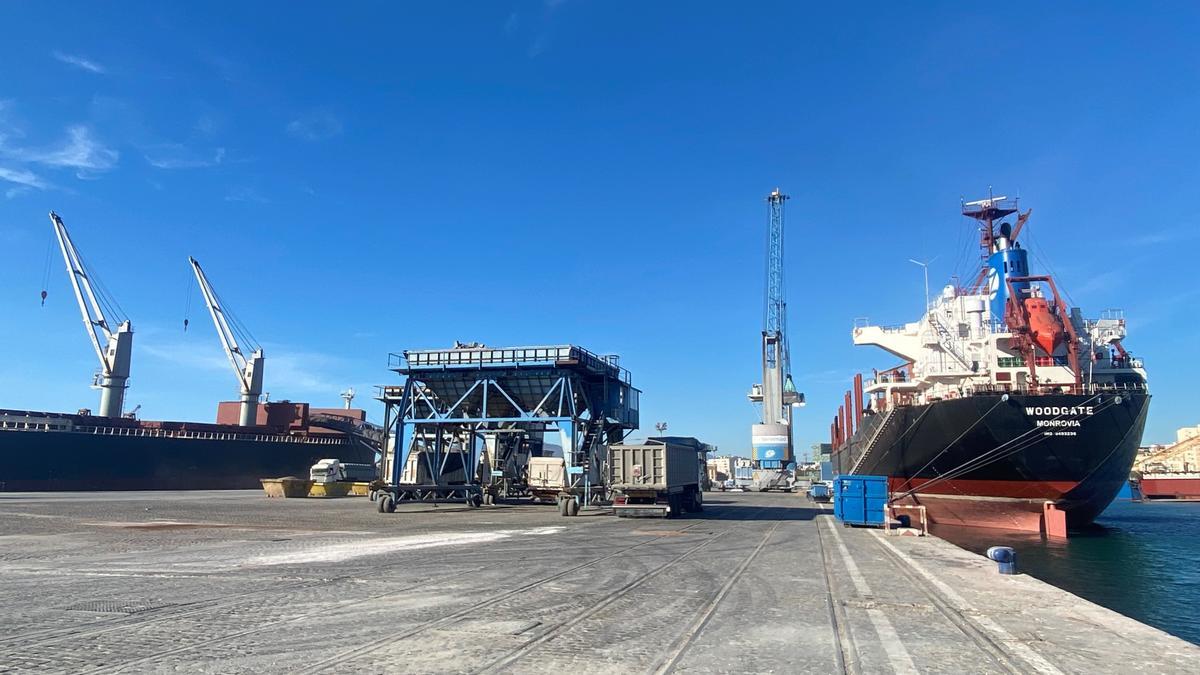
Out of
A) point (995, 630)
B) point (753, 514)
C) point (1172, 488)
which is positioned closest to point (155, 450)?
point (753, 514)

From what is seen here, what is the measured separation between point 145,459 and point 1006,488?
72.6 m

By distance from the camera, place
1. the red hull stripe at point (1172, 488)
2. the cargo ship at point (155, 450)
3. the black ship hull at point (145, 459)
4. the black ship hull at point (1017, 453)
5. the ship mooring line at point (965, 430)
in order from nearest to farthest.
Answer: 1. the black ship hull at point (1017, 453)
2. the ship mooring line at point (965, 430)
3. the black ship hull at point (145, 459)
4. the cargo ship at point (155, 450)
5. the red hull stripe at point (1172, 488)

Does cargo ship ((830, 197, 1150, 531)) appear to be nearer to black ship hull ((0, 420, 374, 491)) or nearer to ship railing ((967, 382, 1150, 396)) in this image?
ship railing ((967, 382, 1150, 396))

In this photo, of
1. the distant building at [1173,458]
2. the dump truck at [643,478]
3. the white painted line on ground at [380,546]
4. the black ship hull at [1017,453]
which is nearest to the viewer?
the white painted line on ground at [380,546]

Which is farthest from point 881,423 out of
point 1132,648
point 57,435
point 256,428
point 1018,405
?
point 256,428

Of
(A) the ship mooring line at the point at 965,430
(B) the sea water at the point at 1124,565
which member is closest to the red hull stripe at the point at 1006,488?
(A) the ship mooring line at the point at 965,430

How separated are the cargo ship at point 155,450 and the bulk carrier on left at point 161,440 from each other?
0.09 meters

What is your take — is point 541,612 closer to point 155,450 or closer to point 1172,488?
point 155,450

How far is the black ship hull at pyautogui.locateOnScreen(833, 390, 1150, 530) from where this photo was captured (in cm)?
2900

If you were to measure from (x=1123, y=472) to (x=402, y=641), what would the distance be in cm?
3684

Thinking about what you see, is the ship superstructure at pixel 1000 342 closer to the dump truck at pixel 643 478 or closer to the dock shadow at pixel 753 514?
the dock shadow at pixel 753 514

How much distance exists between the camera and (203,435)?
73.7 meters

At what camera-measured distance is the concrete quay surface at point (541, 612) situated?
695 centimetres

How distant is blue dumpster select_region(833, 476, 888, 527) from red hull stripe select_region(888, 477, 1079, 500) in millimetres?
9016
